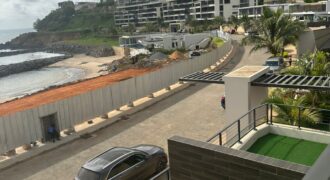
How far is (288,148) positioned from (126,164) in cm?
530

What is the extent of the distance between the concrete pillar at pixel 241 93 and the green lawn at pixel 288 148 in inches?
80.0

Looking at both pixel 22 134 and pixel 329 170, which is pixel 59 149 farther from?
pixel 329 170

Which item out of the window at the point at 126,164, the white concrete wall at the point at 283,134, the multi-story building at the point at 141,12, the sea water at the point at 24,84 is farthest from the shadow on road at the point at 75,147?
the multi-story building at the point at 141,12

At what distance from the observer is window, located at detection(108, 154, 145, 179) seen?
11041 millimetres

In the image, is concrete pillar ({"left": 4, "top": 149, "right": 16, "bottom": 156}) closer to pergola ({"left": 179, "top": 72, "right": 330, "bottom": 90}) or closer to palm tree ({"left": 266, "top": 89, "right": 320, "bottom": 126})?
pergola ({"left": 179, "top": 72, "right": 330, "bottom": 90})

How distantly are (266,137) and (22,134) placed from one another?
1143 centimetres

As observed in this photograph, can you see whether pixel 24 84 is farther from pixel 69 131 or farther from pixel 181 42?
pixel 69 131

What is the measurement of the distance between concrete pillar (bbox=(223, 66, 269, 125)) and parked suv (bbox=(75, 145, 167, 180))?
3.60 meters

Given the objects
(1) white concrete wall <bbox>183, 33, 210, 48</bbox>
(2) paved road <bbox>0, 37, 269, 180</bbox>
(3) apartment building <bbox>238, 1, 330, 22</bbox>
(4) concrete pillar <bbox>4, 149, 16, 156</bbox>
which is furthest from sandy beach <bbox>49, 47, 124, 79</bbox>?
(4) concrete pillar <bbox>4, 149, 16, 156</bbox>

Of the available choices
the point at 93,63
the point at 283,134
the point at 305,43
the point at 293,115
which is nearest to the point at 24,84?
the point at 93,63

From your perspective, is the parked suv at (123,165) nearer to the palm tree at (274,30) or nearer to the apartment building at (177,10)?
the palm tree at (274,30)

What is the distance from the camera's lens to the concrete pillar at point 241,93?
13.6 meters

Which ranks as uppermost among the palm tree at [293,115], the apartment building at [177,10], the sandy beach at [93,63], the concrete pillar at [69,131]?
the apartment building at [177,10]

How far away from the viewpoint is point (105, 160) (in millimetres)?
11398
